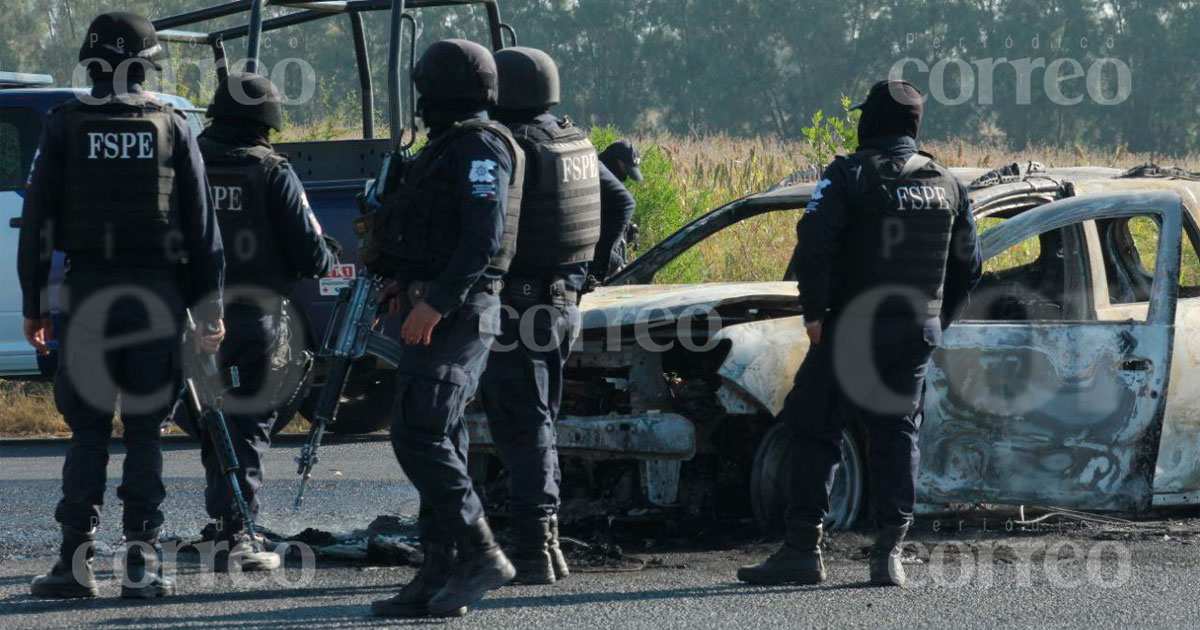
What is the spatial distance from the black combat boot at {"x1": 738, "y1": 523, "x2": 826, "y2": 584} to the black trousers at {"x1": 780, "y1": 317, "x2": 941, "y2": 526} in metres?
0.05

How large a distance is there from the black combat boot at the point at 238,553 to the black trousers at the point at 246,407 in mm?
54

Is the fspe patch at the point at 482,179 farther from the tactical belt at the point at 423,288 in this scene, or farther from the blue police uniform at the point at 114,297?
the blue police uniform at the point at 114,297

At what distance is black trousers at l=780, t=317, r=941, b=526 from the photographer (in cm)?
514

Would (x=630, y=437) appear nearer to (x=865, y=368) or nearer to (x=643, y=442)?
(x=643, y=442)

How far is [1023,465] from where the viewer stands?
582cm

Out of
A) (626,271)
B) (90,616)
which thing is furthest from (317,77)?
(90,616)

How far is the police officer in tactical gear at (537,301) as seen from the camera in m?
5.09

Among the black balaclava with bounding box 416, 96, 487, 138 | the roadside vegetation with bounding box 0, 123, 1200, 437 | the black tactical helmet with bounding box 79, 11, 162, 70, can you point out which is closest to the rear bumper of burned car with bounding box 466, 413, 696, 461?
the black balaclava with bounding box 416, 96, 487, 138

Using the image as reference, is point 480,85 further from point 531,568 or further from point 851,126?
point 851,126

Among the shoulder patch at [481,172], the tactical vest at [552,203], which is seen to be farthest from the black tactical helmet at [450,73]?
the tactical vest at [552,203]

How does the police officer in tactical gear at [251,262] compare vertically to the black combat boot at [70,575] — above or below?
above

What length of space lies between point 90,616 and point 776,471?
8.55ft

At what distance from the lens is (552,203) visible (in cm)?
510

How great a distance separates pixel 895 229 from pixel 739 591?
4.39 feet
